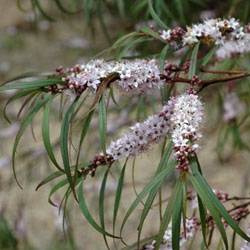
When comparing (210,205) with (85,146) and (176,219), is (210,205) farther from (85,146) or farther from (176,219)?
(85,146)

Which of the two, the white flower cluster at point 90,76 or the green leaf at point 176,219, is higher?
the white flower cluster at point 90,76

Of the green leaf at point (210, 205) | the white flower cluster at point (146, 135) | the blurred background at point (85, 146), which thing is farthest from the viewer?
the blurred background at point (85, 146)

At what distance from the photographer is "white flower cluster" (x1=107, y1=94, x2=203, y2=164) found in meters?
0.51

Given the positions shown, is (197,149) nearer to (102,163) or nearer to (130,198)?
(102,163)

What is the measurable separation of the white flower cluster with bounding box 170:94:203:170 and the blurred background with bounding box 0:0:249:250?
0.23 m

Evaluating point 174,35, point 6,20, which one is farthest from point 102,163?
point 6,20

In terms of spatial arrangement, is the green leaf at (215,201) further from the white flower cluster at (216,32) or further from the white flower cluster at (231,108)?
the white flower cluster at (231,108)

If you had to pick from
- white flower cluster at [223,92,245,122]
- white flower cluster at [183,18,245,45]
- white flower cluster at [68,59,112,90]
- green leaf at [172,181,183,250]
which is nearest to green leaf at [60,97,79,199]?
white flower cluster at [68,59,112,90]

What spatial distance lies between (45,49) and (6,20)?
0.55m

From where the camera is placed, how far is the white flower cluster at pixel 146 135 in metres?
0.57

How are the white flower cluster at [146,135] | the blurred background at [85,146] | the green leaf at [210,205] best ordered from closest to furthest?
1. the green leaf at [210,205]
2. the white flower cluster at [146,135]
3. the blurred background at [85,146]

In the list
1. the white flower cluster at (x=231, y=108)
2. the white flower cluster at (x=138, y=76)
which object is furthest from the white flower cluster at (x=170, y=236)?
the white flower cluster at (x=231, y=108)

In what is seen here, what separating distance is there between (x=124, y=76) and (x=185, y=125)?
4.0 inches

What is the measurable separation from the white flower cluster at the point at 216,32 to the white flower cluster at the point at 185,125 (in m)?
0.15
